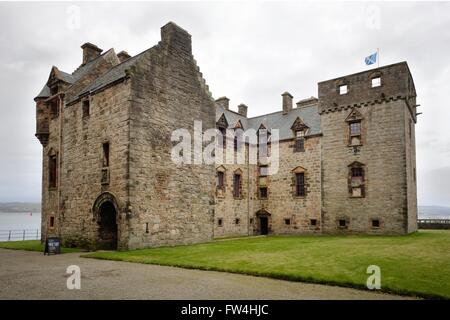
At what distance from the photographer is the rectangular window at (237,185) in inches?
1233

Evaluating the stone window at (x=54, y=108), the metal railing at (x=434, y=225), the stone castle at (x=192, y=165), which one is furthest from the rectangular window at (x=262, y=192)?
the stone window at (x=54, y=108)

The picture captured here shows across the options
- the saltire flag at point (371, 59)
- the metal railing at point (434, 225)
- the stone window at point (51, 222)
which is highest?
the saltire flag at point (371, 59)

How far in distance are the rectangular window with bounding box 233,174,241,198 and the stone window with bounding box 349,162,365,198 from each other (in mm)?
9977

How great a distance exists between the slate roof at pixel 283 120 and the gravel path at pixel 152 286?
66.3 feet

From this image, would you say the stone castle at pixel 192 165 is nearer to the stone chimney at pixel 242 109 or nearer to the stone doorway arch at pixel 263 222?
the stone doorway arch at pixel 263 222

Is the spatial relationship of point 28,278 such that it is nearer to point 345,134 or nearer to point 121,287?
point 121,287

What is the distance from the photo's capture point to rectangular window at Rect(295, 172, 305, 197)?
101 feet

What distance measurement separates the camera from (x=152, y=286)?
977cm

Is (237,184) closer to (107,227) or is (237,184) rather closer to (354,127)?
(354,127)

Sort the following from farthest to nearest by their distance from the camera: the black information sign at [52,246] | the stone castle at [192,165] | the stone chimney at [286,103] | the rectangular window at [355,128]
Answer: the stone chimney at [286,103]
the rectangular window at [355,128]
the stone castle at [192,165]
the black information sign at [52,246]

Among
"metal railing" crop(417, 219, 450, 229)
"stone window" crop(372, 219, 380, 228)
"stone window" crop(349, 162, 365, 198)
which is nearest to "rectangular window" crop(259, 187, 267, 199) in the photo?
"stone window" crop(349, 162, 365, 198)

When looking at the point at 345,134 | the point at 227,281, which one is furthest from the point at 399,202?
the point at 227,281

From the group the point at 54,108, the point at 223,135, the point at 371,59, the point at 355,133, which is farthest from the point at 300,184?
the point at 54,108
